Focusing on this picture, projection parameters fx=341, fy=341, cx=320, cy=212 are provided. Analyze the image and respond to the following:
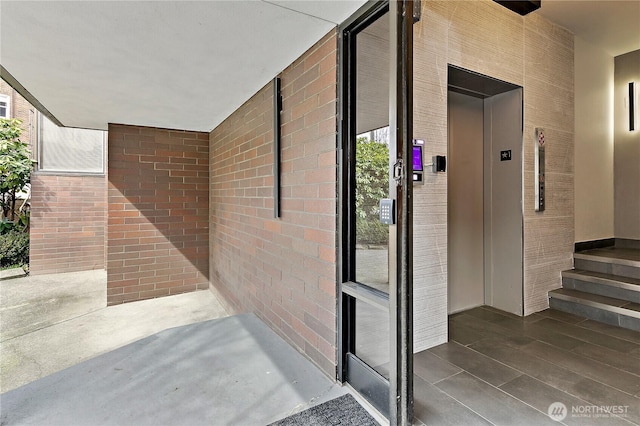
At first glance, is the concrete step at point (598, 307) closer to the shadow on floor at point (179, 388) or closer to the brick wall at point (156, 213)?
the shadow on floor at point (179, 388)

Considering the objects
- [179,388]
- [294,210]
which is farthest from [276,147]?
[179,388]

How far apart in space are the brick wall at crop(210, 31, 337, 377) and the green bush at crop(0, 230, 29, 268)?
19.8ft

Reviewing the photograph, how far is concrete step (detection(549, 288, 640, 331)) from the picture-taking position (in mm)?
2938

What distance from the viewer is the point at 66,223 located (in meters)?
7.21

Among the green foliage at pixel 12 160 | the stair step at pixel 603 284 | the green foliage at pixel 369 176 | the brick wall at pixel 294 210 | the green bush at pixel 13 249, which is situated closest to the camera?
the green foliage at pixel 369 176

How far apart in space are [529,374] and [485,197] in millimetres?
1849

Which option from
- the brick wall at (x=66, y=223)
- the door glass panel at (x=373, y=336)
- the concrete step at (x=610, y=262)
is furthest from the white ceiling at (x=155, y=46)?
the brick wall at (x=66, y=223)

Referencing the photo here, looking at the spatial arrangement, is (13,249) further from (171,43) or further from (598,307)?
(598,307)

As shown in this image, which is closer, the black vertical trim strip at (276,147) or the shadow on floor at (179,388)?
the shadow on floor at (179,388)

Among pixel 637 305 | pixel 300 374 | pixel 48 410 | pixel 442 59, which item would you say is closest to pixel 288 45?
pixel 442 59

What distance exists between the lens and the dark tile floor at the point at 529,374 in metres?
1.84

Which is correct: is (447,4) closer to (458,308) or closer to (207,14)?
(207,14)

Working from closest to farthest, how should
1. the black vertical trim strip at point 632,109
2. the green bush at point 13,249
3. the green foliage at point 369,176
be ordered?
the green foliage at point 369,176, the black vertical trim strip at point 632,109, the green bush at point 13,249

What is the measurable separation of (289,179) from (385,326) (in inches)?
53.3
